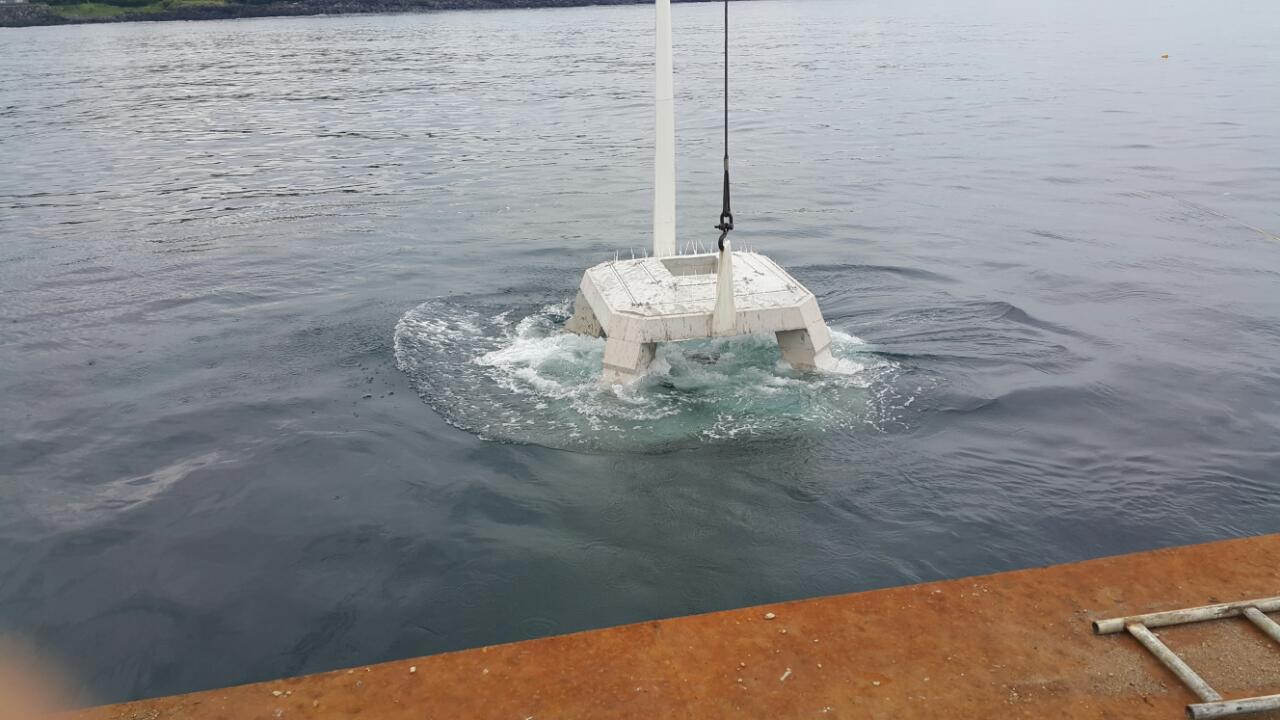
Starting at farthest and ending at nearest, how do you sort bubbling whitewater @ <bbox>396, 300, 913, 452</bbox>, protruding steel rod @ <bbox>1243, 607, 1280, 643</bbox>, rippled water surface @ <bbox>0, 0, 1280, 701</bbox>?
bubbling whitewater @ <bbox>396, 300, 913, 452</bbox> → rippled water surface @ <bbox>0, 0, 1280, 701</bbox> → protruding steel rod @ <bbox>1243, 607, 1280, 643</bbox>

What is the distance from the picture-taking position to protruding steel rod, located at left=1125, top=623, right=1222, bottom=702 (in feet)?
18.4

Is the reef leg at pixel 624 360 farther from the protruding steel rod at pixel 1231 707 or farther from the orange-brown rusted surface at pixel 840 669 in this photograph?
the protruding steel rod at pixel 1231 707

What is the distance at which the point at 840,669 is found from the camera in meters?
6.11

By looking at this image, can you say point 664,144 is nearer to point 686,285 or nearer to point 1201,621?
point 686,285

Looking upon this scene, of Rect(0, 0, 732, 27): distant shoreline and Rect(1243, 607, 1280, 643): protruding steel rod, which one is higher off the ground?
Rect(0, 0, 732, 27): distant shoreline

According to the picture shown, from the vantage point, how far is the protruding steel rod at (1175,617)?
249 inches

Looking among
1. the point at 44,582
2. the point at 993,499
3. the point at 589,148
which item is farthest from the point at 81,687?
the point at 589,148

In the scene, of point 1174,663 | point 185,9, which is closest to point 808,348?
point 1174,663

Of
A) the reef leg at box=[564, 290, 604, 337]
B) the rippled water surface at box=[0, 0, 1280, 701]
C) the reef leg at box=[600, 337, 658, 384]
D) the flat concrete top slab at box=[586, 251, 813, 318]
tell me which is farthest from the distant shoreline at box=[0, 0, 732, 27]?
the reef leg at box=[600, 337, 658, 384]

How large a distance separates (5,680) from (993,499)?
9140 millimetres

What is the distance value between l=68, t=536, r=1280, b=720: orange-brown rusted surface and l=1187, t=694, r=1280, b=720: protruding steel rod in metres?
0.16

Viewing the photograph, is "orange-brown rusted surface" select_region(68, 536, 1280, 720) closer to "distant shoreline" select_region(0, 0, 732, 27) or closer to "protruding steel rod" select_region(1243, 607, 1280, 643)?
"protruding steel rod" select_region(1243, 607, 1280, 643)

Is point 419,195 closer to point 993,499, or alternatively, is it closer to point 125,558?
point 125,558

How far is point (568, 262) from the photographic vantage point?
65.7 ft
